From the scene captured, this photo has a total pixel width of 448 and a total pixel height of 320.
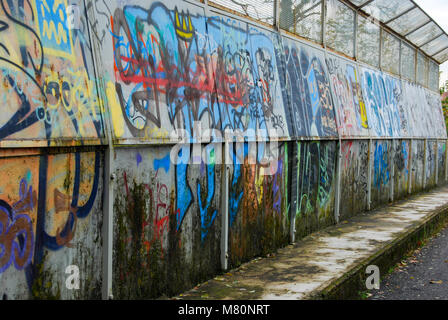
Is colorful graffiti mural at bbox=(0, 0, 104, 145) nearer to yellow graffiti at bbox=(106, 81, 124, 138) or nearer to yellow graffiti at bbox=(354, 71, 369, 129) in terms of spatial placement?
yellow graffiti at bbox=(106, 81, 124, 138)

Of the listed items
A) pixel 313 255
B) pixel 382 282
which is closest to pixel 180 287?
pixel 313 255

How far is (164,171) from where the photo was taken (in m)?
4.82

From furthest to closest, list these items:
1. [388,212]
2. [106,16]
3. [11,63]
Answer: [388,212] → [106,16] → [11,63]

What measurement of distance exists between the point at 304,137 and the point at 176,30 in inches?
136

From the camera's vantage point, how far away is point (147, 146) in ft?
14.9

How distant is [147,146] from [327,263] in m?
3.16

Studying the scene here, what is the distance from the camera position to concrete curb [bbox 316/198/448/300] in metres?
5.53

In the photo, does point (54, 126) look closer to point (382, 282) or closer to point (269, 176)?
point (269, 176)

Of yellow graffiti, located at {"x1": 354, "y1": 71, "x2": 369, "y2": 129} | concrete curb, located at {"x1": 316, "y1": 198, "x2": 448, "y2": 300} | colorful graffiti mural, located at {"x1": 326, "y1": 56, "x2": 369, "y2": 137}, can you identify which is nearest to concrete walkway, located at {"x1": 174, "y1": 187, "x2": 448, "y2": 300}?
concrete curb, located at {"x1": 316, "y1": 198, "x2": 448, "y2": 300}

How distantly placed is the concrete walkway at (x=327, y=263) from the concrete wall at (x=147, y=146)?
22 centimetres

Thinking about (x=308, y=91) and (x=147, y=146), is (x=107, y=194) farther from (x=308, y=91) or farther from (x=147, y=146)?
(x=308, y=91)

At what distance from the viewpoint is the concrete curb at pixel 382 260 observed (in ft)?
18.1

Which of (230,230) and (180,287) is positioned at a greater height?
(230,230)

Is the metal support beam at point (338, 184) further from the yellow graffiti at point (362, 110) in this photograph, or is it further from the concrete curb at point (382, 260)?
the yellow graffiti at point (362, 110)
